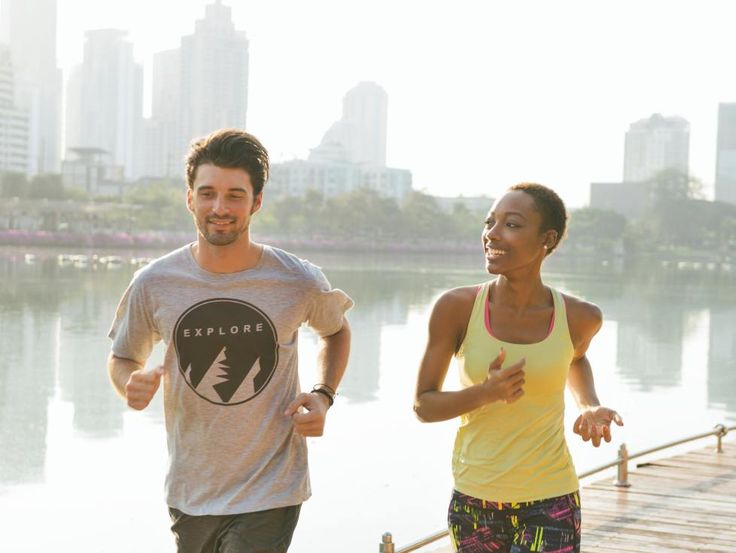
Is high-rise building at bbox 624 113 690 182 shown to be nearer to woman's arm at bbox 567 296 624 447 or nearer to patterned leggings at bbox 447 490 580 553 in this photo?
woman's arm at bbox 567 296 624 447

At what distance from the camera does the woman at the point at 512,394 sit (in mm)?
2195

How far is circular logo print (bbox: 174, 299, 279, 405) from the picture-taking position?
2199mm

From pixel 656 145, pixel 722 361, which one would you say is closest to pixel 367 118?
pixel 656 145

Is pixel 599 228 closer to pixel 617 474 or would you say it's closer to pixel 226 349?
pixel 617 474

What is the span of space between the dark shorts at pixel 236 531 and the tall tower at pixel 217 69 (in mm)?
101832

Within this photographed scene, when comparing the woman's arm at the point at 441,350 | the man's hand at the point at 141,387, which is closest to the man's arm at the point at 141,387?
the man's hand at the point at 141,387

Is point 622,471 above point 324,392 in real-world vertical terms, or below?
below

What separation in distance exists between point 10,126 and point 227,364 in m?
87.2

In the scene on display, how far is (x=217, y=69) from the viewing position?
10494cm

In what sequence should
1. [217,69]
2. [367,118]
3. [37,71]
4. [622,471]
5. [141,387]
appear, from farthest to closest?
[367,118], [217,69], [37,71], [622,471], [141,387]

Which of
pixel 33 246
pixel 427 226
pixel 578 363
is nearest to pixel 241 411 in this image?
pixel 578 363

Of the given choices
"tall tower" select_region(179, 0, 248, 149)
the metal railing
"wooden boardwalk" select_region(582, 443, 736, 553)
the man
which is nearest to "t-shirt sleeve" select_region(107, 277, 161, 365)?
the man

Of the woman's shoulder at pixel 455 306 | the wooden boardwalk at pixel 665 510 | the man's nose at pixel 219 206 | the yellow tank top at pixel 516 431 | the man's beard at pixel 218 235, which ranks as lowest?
the wooden boardwalk at pixel 665 510

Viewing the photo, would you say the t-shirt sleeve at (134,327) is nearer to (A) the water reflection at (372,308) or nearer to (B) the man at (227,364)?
(B) the man at (227,364)
